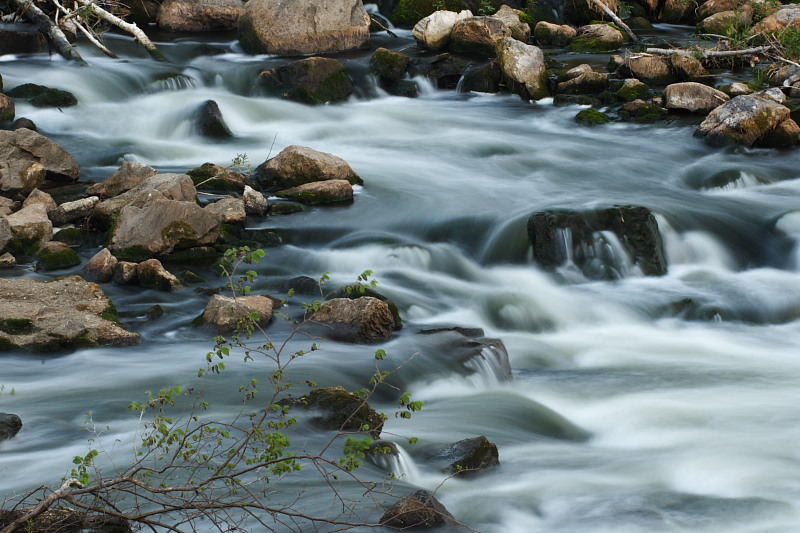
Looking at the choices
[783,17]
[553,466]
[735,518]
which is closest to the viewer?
[735,518]

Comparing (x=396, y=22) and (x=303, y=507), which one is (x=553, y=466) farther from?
(x=396, y=22)

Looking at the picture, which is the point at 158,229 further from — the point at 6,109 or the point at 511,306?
the point at 6,109

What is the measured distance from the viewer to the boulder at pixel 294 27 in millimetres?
17062

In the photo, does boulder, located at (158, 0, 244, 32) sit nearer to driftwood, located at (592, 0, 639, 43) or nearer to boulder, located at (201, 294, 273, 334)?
driftwood, located at (592, 0, 639, 43)

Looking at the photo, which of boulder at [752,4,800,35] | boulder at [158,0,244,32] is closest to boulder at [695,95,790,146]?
boulder at [752,4,800,35]

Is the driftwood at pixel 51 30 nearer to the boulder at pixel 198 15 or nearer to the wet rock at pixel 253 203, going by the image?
the boulder at pixel 198 15

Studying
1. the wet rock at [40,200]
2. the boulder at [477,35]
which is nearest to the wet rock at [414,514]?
the wet rock at [40,200]

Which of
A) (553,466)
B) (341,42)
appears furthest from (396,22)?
(553,466)

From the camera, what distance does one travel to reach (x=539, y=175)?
12.4 meters

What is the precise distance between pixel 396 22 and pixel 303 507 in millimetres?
15957

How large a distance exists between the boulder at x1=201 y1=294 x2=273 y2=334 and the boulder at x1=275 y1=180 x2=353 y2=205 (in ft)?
10.1

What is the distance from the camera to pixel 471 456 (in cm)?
552

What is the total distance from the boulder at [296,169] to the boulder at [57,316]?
3400mm

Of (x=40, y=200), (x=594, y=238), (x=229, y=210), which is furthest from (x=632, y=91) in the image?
(x=40, y=200)
